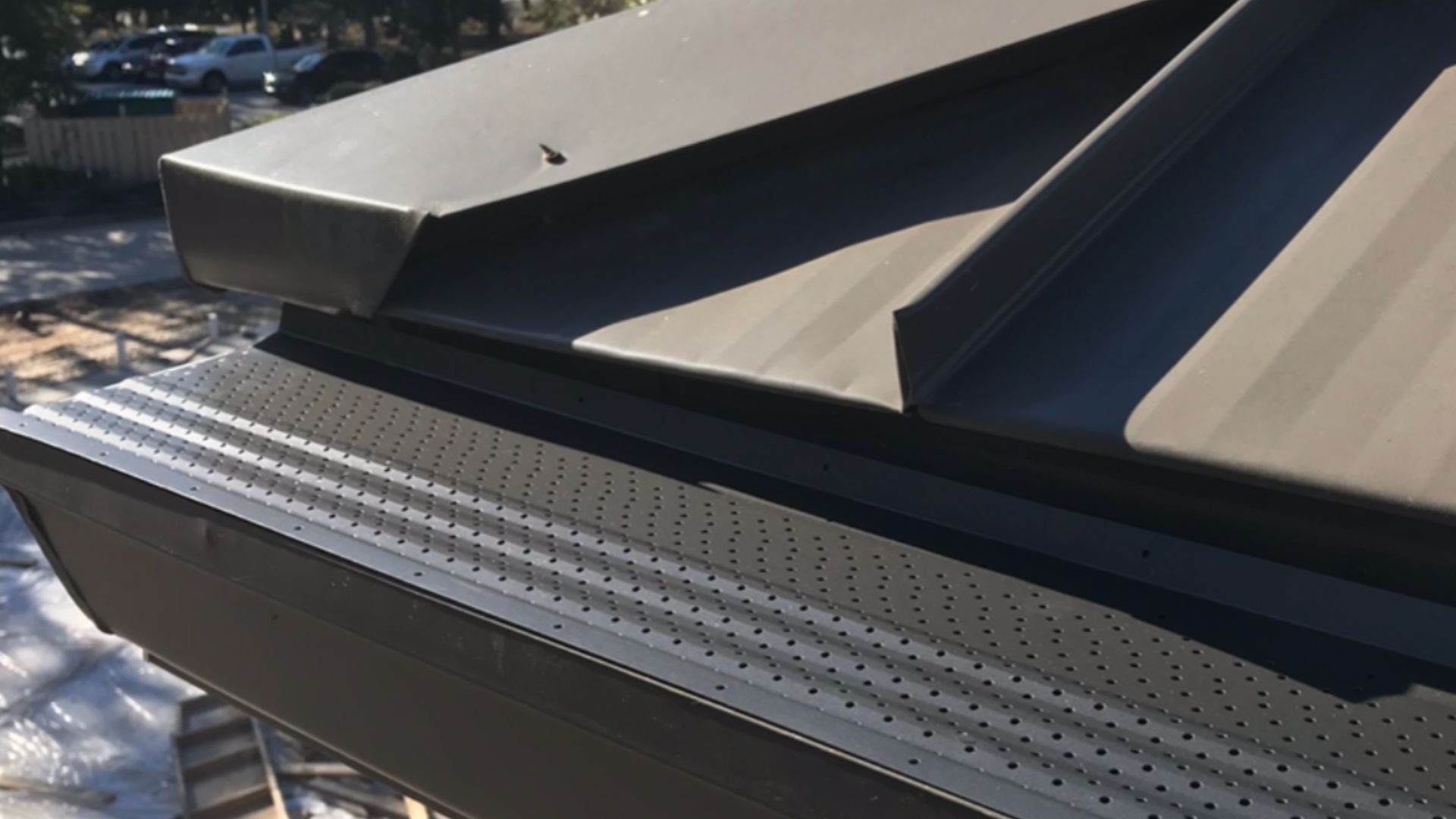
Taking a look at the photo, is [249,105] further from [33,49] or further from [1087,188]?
[1087,188]

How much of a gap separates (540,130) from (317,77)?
2369 centimetres

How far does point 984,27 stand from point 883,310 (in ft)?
2.27

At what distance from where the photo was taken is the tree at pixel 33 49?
53.3 feet

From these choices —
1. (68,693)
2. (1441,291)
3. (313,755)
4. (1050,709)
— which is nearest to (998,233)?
(1441,291)

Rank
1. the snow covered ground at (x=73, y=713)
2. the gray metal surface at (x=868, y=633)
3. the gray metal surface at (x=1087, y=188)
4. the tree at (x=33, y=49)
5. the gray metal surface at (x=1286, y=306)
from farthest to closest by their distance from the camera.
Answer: the tree at (x=33, y=49)
the snow covered ground at (x=73, y=713)
the gray metal surface at (x=1087, y=188)
the gray metal surface at (x=1286, y=306)
the gray metal surface at (x=868, y=633)

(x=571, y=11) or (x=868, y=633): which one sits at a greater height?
(x=868, y=633)

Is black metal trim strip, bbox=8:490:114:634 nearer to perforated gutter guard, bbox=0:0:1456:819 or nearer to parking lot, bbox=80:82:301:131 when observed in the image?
perforated gutter guard, bbox=0:0:1456:819

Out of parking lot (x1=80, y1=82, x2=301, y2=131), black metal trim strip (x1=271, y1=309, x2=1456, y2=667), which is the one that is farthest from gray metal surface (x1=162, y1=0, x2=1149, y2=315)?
parking lot (x1=80, y1=82, x2=301, y2=131)

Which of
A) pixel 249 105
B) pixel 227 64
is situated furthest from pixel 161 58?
pixel 249 105

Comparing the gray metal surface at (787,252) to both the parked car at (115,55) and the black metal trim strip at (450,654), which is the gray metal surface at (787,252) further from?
the parked car at (115,55)

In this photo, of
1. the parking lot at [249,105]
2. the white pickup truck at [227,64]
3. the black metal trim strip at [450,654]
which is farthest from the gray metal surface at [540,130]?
Result: the white pickup truck at [227,64]

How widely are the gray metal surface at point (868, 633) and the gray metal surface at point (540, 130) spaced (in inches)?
15.4

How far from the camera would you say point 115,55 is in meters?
26.4

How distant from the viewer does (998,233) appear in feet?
6.19
